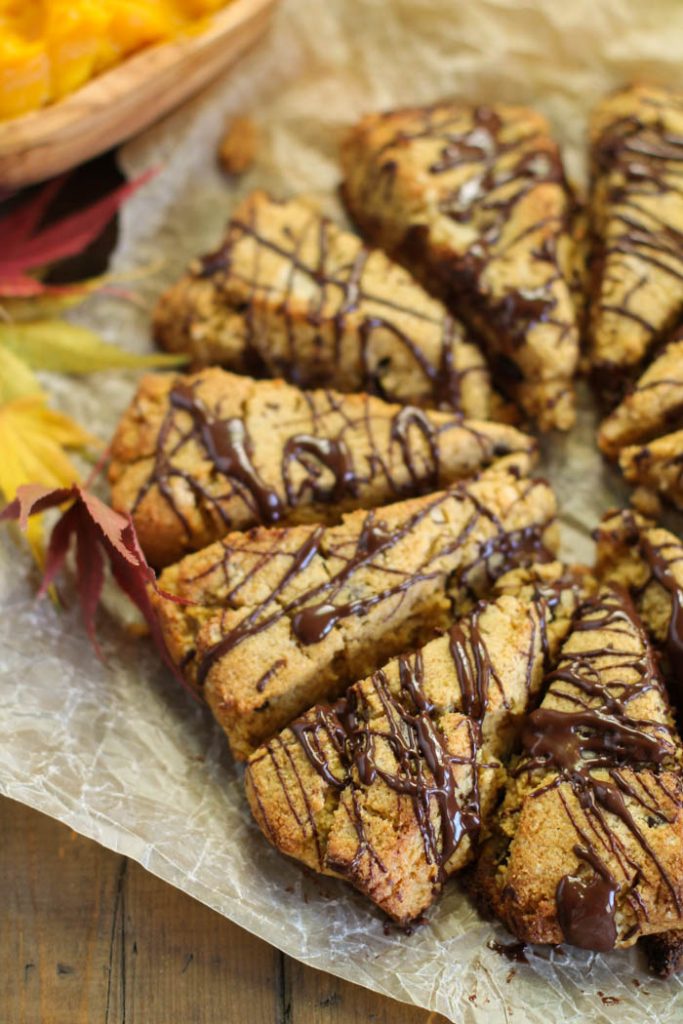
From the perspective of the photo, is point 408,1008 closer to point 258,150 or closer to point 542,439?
point 542,439

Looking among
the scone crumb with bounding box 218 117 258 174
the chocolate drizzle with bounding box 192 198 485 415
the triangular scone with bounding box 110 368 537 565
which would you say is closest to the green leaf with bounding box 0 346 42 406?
the triangular scone with bounding box 110 368 537 565

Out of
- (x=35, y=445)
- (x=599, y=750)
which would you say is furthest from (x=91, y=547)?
(x=599, y=750)

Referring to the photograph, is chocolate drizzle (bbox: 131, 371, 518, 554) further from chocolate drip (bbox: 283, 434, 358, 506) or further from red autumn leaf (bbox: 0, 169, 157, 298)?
red autumn leaf (bbox: 0, 169, 157, 298)

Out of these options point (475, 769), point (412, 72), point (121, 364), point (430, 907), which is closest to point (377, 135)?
point (412, 72)

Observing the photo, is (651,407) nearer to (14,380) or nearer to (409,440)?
(409,440)

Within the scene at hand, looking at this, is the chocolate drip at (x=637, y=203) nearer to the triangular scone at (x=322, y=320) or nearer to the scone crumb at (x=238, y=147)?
the triangular scone at (x=322, y=320)

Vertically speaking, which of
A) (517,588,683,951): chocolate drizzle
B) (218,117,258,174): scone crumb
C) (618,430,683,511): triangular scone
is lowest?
(517,588,683,951): chocolate drizzle

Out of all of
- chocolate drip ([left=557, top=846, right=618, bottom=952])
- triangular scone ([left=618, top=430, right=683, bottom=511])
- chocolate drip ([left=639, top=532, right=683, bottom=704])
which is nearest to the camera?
chocolate drip ([left=557, top=846, right=618, bottom=952])

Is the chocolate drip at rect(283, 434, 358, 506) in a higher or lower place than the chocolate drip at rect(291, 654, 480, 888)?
higher
